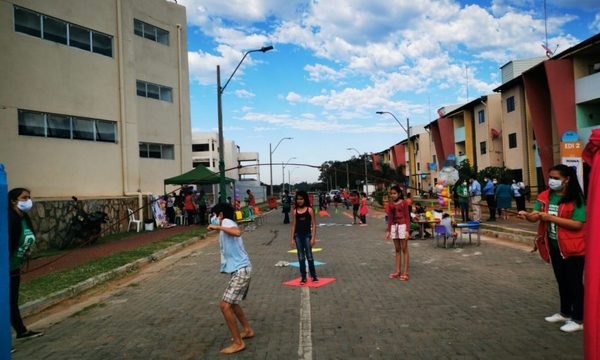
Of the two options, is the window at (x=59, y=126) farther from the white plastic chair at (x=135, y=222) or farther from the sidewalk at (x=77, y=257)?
the sidewalk at (x=77, y=257)

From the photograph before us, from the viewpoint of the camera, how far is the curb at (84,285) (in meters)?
7.25

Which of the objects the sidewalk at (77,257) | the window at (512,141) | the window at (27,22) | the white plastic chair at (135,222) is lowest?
the sidewalk at (77,257)

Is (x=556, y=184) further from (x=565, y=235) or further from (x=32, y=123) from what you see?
(x=32, y=123)

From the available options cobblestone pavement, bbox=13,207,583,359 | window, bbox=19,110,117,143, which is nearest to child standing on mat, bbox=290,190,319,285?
cobblestone pavement, bbox=13,207,583,359

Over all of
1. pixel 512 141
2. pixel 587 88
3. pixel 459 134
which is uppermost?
pixel 587 88

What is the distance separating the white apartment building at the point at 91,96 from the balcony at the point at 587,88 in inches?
872

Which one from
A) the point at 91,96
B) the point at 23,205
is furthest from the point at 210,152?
the point at 23,205

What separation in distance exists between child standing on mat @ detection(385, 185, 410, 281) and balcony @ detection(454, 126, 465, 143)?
39.5 m

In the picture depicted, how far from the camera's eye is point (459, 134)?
4659 cm

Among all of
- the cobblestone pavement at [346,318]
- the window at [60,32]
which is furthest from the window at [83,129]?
the cobblestone pavement at [346,318]

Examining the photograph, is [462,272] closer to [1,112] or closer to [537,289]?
[537,289]

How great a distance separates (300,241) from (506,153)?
103 ft

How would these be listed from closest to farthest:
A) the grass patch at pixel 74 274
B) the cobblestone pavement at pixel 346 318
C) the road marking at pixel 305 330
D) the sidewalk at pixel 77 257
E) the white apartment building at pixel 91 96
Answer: the road marking at pixel 305 330, the cobblestone pavement at pixel 346 318, the grass patch at pixel 74 274, the sidewalk at pixel 77 257, the white apartment building at pixel 91 96

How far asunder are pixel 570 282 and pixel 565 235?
56 cm
